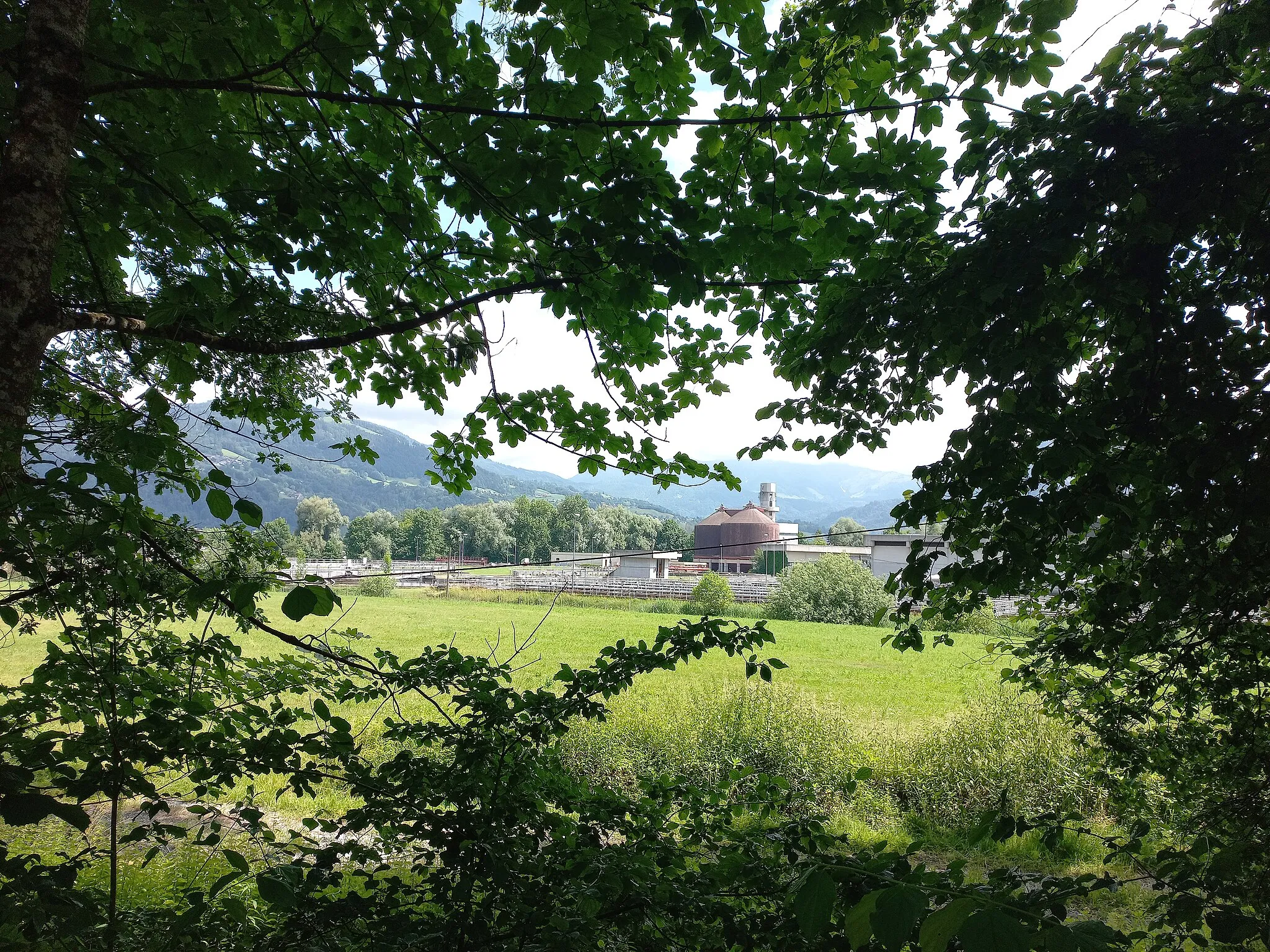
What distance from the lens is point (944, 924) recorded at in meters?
0.86

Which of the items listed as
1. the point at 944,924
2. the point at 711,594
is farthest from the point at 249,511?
the point at 711,594

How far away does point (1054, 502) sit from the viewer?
1.98 metres

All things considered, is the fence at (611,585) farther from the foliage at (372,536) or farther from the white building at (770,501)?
the foliage at (372,536)

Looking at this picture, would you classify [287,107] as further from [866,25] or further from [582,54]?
[866,25]

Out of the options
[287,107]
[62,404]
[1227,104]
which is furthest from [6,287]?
[1227,104]

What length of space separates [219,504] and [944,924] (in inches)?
59.5

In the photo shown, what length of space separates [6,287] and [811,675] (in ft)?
56.1

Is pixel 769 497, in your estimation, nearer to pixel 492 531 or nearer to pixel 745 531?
pixel 745 531

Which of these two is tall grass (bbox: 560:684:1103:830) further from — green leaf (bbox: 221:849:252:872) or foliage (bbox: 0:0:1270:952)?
green leaf (bbox: 221:849:252:872)

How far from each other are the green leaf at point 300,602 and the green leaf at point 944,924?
3.63ft

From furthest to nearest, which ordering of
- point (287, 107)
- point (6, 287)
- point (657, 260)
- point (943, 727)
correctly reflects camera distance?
point (943, 727), point (287, 107), point (657, 260), point (6, 287)

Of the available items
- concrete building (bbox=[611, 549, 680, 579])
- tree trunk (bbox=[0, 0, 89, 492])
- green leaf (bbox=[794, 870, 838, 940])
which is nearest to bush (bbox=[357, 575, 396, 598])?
concrete building (bbox=[611, 549, 680, 579])

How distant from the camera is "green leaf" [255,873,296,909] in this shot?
137 cm

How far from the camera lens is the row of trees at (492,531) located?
4916 centimetres
